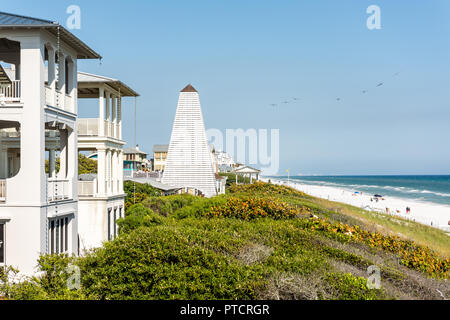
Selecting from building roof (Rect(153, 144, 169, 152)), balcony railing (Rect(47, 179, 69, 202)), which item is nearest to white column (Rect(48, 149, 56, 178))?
balcony railing (Rect(47, 179, 69, 202))

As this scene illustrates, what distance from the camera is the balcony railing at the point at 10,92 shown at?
1256 cm

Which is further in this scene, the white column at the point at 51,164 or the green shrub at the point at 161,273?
the white column at the point at 51,164

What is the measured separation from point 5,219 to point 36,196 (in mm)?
1043

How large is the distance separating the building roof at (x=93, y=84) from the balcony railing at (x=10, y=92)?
5574 millimetres

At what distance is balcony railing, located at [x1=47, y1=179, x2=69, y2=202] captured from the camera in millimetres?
13516

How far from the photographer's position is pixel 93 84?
19.0 metres

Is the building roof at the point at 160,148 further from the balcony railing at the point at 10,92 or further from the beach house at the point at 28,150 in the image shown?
the beach house at the point at 28,150

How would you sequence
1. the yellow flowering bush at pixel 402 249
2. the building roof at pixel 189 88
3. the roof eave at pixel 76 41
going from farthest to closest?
the building roof at pixel 189 88
the yellow flowering bush at pixel 402 249
the roof eave at pixel 76 41

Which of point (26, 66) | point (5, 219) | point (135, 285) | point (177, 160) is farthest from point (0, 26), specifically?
point (177, 160)

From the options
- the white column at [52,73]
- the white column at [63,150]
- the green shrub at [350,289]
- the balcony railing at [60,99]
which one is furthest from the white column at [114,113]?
the green shrub at [350,289]

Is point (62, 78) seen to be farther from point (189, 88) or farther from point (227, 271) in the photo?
point (189, 88)

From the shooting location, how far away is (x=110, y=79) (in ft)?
61.8
